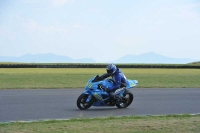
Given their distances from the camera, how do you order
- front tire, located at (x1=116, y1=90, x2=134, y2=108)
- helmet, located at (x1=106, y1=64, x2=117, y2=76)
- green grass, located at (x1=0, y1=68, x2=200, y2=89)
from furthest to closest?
green grass, located at (x1=0, y1=68, x2=200, y2=89) → front tire, located at (x1=116, y1=90, x2=134, y2=108) → helmet, located at (x1=106, y1=64, x2=117, y2=76)

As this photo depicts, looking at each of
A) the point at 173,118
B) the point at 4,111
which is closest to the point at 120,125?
the point at 173,118

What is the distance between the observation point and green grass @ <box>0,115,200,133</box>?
9062mm

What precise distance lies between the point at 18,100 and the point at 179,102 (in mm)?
6013

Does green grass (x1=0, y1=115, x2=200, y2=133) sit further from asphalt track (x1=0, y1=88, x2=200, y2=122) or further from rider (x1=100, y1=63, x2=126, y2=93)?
rider (x1=100, y1=63, x2=126, y2=93)

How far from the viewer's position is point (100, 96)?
1366 cm

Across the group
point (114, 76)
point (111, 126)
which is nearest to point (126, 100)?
point (114, 76)

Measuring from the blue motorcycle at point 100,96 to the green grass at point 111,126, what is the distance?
274 centimetres

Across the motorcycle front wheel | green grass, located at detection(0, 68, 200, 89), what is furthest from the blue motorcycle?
green grass, located at detection(0, 68, 200, 89)

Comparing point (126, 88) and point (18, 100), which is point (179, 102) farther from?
point (18, 100)

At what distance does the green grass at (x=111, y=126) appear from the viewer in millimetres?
9062

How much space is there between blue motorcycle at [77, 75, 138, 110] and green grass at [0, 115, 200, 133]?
108 inches

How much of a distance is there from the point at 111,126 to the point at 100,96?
4.08 m

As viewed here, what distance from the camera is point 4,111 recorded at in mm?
12875

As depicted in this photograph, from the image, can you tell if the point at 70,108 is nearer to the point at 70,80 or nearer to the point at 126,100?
the point at 126,100
